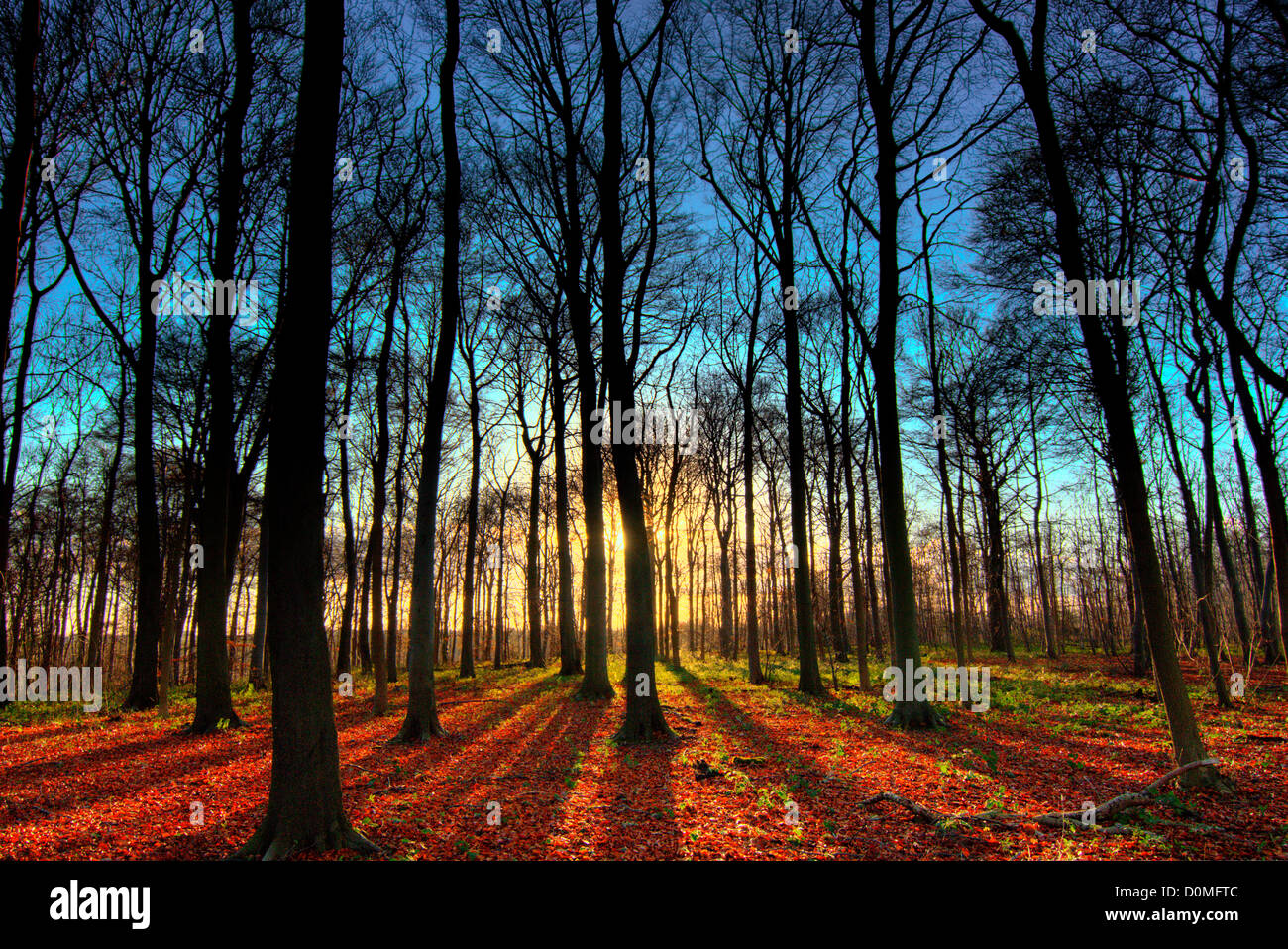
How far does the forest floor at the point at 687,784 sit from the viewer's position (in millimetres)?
4609

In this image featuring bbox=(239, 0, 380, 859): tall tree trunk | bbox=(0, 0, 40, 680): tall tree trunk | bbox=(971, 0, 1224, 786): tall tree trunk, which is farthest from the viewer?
bbox=(0, 0, 40, 680): tall tree trunk

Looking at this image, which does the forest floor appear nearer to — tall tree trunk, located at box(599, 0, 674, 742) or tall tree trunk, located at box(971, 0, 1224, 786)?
tall tree trunk, located at box(599, 0, 674, 742)

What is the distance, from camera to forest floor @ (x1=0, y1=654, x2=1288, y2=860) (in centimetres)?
461

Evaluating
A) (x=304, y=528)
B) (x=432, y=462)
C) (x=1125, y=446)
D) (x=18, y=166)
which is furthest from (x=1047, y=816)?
(x=18, y=166)

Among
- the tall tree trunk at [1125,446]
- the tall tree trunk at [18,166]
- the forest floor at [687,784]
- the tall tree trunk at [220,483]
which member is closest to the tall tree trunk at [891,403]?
the forest floor at [687,784]

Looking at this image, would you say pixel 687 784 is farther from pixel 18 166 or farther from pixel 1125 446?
pixel 18 166

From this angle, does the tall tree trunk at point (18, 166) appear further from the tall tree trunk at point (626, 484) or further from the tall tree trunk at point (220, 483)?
the tall tree trunk at point (626, 484)

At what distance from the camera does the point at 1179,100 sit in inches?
365

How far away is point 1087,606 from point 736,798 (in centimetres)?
3894

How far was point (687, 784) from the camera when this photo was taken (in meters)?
6.48

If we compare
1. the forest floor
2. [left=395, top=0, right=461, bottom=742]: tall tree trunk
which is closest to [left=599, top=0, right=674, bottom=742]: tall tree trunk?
the forest floor

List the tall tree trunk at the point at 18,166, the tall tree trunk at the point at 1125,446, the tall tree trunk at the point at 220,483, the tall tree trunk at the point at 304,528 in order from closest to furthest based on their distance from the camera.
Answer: the tall tree trunk at the point at 304,528, the tall tree trunk at the point at 1125,446, the tall tree trunk at the point at 18,166, the tall tree trunk at the point at 220,483

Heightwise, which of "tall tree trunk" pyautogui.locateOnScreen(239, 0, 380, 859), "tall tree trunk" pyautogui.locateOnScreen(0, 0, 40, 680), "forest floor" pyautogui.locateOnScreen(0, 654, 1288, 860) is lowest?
"forest floor" pyautogui.locateOnScreen(0, 654, 1288, 860)
